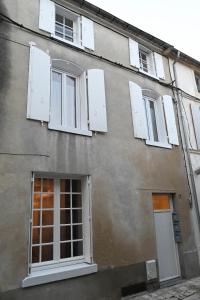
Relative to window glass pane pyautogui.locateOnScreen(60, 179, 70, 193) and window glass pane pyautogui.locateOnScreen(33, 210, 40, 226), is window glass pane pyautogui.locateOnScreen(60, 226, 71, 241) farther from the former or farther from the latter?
window glass pane pyautogui.locateOnScreen(60, 179, 70, 193)

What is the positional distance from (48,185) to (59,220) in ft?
2.48

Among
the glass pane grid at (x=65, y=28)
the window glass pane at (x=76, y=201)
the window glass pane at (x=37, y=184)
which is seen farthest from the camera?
the glass pane grid at (x=65, y=28)

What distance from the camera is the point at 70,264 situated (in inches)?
190

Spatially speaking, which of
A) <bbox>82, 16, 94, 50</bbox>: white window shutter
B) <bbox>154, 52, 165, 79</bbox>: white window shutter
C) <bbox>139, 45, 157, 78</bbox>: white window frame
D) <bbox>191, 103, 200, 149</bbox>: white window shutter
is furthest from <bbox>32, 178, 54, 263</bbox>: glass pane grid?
<bbox>191, 103, 200, 149</bbox>: white window shutter

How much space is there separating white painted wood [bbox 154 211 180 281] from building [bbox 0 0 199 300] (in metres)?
0.03

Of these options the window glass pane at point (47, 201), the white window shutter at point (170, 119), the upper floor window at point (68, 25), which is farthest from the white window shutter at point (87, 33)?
the window glass pane at point (47, 201)

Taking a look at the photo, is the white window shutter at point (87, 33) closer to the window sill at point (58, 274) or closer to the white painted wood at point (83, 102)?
the white painted wood at point (83, 102)

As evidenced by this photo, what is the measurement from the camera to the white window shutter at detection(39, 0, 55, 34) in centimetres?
602

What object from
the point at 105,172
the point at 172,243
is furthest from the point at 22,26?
the point at 172,243

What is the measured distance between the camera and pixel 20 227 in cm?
432

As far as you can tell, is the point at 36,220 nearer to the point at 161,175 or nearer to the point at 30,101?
the point at 30,101

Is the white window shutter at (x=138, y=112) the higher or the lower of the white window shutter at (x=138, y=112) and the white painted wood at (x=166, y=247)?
the higher

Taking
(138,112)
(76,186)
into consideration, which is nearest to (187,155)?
(138,112)

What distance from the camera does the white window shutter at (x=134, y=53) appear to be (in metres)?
7.54
